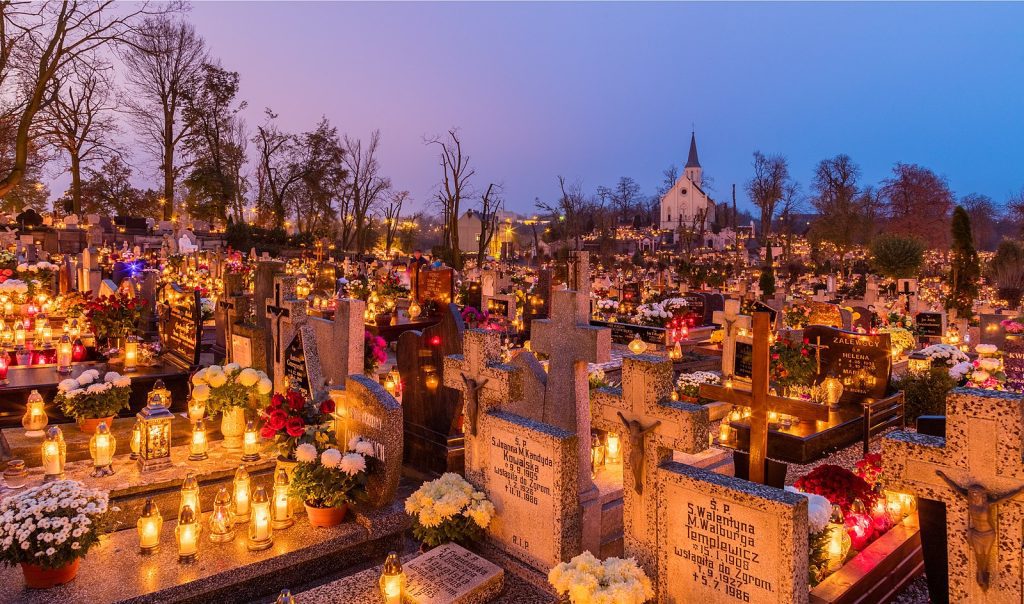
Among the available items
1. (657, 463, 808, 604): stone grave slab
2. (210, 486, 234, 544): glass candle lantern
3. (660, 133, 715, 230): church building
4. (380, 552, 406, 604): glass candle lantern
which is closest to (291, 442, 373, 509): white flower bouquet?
(210, 486, 234, 544): glass candle lantern

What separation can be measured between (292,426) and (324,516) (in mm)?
798

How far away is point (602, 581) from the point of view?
3.77 metres

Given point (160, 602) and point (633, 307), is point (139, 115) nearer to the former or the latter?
point (633, 307)

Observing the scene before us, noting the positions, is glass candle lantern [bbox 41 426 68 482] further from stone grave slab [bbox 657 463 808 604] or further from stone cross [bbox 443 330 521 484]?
stone grave slab [bbox 657 463 808 604]

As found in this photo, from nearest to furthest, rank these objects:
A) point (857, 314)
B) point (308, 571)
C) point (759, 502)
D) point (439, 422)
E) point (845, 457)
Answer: point (759, 502) → point (308, 571) → point (439, 422) → point (845, 457) → point (857, 314)

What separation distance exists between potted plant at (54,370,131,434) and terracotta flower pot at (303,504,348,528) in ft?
8.36

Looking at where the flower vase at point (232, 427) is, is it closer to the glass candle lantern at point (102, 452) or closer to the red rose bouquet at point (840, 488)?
the glass candle lantern at point (102, 452)

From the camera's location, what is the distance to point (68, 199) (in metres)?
44.1

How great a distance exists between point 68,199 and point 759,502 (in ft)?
171

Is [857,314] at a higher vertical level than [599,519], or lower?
higher

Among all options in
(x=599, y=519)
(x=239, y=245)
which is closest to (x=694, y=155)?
(x=239, y=245)

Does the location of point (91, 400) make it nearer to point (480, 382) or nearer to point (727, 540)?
Answer: point (480, 382)

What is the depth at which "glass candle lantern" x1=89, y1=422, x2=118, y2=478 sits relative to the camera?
222 inches

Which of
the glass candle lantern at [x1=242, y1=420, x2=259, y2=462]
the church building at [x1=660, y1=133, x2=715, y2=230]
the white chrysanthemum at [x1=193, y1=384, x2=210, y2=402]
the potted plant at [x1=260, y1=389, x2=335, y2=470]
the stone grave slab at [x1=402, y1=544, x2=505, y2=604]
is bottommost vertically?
the stone grave slab at [x1=402, y1=544, x2=505, y2=604]
